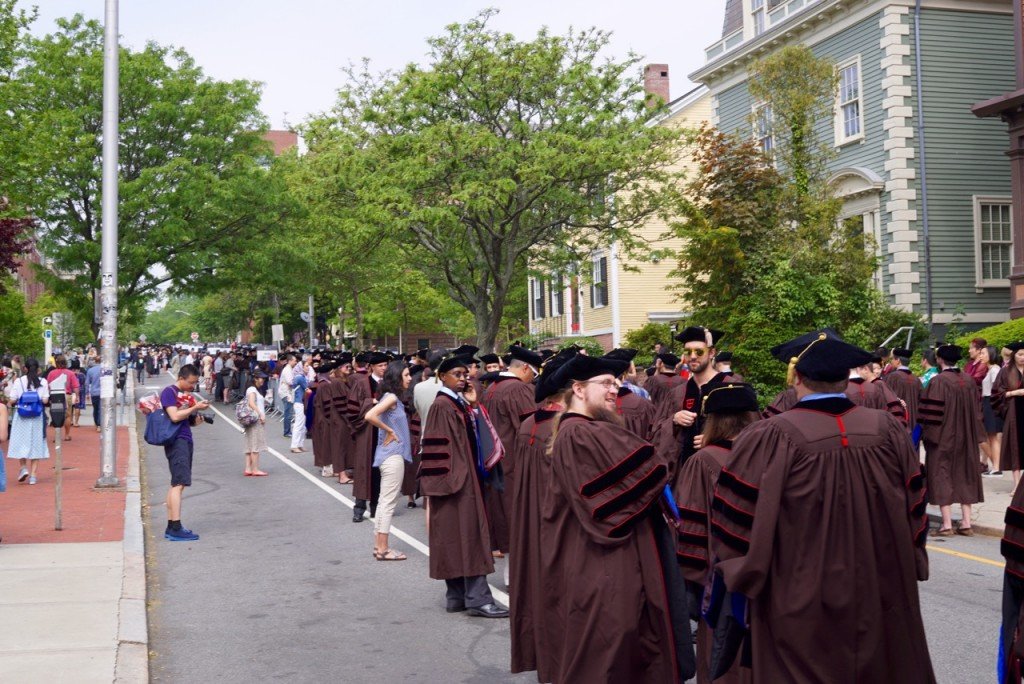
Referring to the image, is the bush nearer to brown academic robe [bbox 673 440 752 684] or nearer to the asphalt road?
the asphalt road

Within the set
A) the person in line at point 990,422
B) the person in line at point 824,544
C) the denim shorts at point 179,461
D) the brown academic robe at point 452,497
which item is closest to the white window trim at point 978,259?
the person in line at point 990,422

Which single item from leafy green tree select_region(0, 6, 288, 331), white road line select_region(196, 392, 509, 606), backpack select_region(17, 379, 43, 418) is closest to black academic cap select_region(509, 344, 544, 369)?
white road line select_region(196, 392, 509, 606)

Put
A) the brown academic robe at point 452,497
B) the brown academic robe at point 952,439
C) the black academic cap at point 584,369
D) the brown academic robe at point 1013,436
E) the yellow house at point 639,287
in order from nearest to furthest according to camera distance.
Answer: the black academic cap at point 584,369, the brown academic robe at point 452,497, the brown academic robe at point 952,439, the brown academic robe at point 1013,436, the yellow house at point 639,287

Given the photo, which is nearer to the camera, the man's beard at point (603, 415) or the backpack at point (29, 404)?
the man's beard at point (603, 415)

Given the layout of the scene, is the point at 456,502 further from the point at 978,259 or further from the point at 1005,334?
the point at 978,259

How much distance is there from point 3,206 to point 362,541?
519 inches

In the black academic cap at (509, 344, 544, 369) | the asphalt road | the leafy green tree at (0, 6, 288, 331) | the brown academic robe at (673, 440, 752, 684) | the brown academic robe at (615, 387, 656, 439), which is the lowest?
the asphalt road

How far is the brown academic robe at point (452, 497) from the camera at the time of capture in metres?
8.64

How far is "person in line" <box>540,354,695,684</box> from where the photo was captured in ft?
16.4

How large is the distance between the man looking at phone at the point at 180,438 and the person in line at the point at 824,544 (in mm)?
8861

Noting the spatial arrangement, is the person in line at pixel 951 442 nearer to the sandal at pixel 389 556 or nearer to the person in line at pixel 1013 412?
the person in line at pixel 1013 412

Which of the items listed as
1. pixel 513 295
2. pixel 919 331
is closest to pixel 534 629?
pixel 919 331

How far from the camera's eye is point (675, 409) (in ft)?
30.6

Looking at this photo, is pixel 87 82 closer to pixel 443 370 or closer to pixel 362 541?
pixel 362 541
